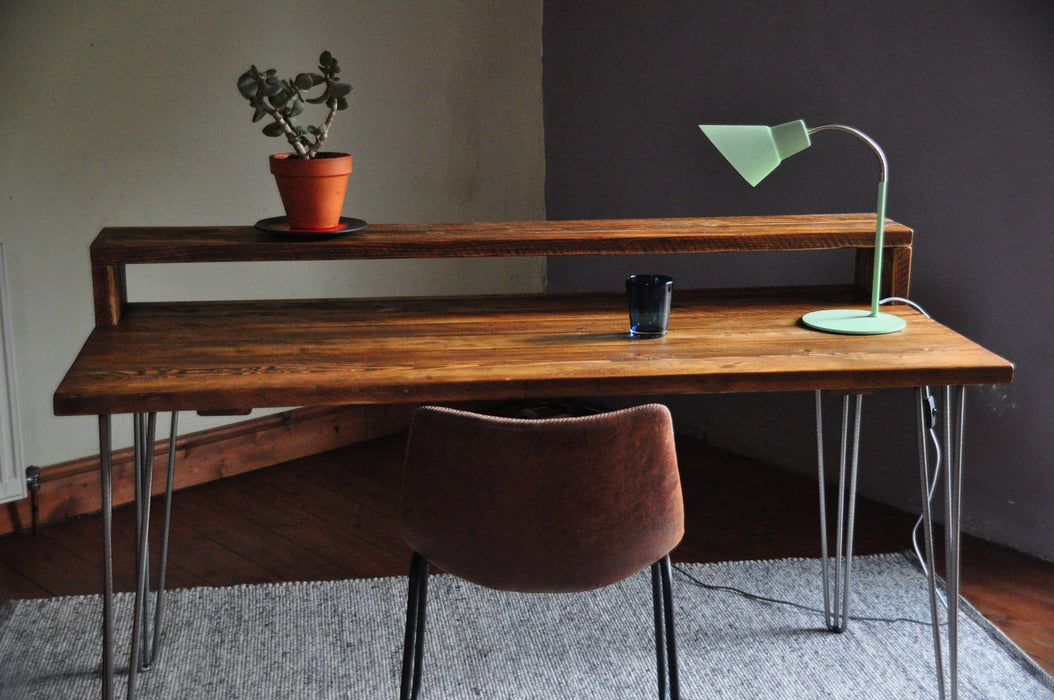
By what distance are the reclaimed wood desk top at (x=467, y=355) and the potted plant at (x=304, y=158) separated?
19cm

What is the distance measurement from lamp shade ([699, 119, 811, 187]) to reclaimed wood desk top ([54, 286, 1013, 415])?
28 centimetres

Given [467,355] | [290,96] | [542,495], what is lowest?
[542,495]

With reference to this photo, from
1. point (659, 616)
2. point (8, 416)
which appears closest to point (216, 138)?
point (8, 416)

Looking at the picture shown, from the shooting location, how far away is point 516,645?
229cm

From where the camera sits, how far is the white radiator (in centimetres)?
262

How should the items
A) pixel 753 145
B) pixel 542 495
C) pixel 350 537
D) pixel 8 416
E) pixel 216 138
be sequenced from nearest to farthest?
1. pixel 542 495
2. pixel 753 145
3. pixel 8 416
4. pixel 350 537
5. pixel 216 138

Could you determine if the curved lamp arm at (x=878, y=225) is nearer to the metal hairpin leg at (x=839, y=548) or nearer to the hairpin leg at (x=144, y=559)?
the metal hairpin leg at (x=839, y=548)

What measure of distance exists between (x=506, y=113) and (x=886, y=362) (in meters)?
2.14

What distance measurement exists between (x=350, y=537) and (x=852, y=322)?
4.69 ft

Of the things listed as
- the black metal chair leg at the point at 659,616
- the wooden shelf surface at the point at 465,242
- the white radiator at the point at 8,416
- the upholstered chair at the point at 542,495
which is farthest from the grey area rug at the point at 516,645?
the wooden shelf surface at the point at 465,242

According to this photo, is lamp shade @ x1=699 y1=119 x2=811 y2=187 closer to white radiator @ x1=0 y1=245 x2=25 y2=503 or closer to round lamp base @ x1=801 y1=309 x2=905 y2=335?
round lamp base @ x1=801 y1=309 x2=905 y2=335

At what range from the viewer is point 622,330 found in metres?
1.96

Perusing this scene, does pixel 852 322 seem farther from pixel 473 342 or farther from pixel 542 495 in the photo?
pixel 542 495

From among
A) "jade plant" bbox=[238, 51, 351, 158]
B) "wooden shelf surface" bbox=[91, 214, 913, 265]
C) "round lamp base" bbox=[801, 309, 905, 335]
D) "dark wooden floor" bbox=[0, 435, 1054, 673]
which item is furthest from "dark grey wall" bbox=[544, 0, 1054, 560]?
"jade plant" bbox=[238, 51, 351, 158]
